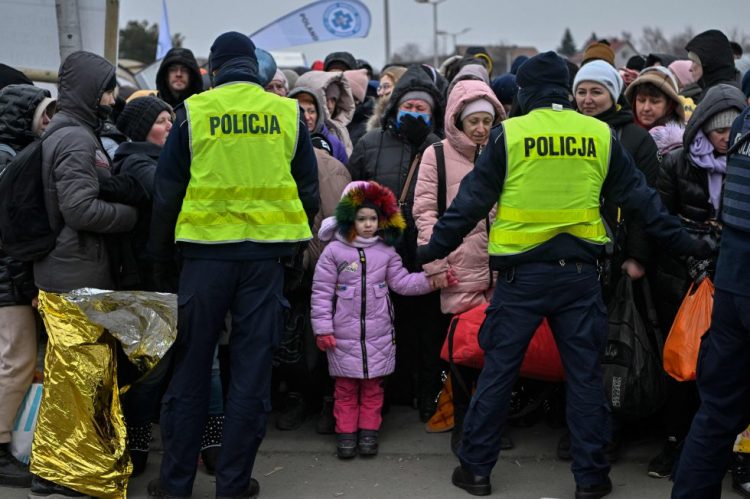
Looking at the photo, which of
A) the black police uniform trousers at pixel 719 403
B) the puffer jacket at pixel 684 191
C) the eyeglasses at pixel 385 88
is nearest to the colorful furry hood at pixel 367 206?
the puffer jacket at pixel 684 191

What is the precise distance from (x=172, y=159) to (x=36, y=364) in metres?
1.41

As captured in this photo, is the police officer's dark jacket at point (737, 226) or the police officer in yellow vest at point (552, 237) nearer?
the police officer's dark jacket at point (737, 226)

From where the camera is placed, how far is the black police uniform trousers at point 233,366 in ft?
14.9

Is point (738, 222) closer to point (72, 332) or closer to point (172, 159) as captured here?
point (172, 159)

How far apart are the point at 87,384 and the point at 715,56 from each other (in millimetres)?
4513

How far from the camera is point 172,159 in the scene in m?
4.50

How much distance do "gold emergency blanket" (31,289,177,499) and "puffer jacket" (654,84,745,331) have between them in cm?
259

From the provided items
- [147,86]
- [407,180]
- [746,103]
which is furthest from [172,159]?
[147,86]

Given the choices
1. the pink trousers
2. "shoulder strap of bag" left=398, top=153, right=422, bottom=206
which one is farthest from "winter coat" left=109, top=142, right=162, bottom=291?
"shoulder strap of bag" left=398, top=153, right=422, bottom=206

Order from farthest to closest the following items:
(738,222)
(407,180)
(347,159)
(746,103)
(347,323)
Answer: (347,159) → (407,180) → (347,323) → (746,103) → (738,222)

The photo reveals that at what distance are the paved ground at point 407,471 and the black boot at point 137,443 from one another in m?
0.08

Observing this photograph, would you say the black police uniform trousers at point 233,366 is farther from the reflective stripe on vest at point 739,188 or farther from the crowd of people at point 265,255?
the reflective stripe on vest at point 739,188

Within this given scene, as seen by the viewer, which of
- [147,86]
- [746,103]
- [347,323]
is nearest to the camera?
[746,103]

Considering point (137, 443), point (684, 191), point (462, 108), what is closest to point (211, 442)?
point (137, 443)
